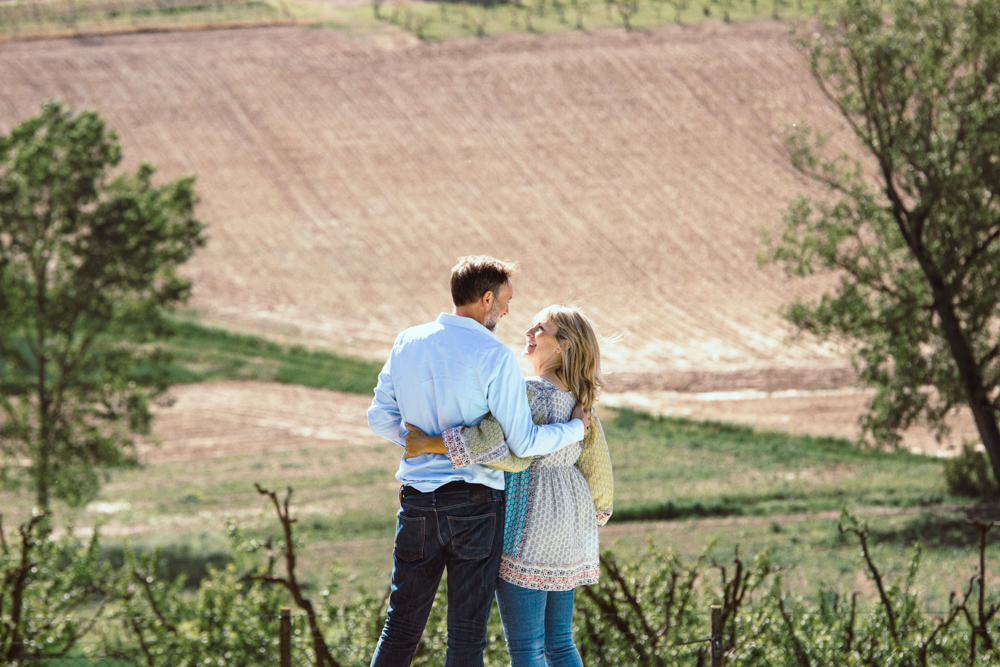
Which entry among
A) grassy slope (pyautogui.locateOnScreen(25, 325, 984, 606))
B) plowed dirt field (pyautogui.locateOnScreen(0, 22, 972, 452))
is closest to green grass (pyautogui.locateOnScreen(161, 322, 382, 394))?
plowed dirt field (pyautogui.locateOnScreen(0, 22, 972, 452))

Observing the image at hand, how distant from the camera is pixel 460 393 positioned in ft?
12.1

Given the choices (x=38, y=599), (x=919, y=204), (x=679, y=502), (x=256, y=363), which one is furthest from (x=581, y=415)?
(x=256, y=363)

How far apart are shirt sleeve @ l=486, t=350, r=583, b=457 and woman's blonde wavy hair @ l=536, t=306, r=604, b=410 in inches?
10.1

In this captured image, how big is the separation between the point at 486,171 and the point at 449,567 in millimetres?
36025

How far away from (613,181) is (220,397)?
18568 millimetres

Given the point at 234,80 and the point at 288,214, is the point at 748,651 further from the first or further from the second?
the point at 234,80

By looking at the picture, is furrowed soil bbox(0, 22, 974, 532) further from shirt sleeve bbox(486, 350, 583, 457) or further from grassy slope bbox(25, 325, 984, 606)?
shirt sleeve bbox(486, 350, 583, 457)

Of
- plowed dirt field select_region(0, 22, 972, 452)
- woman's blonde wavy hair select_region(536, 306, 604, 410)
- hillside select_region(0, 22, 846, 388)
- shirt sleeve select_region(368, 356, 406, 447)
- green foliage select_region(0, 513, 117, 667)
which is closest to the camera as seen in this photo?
woman's blonde wavy hair select_region(536, 306, 604, 410)

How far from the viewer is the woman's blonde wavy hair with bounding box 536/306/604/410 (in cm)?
382

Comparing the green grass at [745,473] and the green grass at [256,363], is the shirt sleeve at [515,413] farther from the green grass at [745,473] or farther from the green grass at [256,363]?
the green grass at [256,363]

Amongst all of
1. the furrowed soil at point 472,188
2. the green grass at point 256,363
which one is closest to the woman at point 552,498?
the furrowed soil at point 472,188

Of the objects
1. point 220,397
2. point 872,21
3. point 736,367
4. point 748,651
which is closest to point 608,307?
point 736,367

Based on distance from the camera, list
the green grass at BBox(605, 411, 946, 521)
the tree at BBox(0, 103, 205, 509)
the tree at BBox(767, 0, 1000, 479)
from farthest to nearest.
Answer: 1. the green grass at BBox(605, 411, 946, 521)
2. the tree at BBox(0, 103, 205, 509)
3. the tree at BBox(767, 0, 1000, 479)

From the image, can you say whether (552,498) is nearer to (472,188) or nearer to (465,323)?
(465,323)
